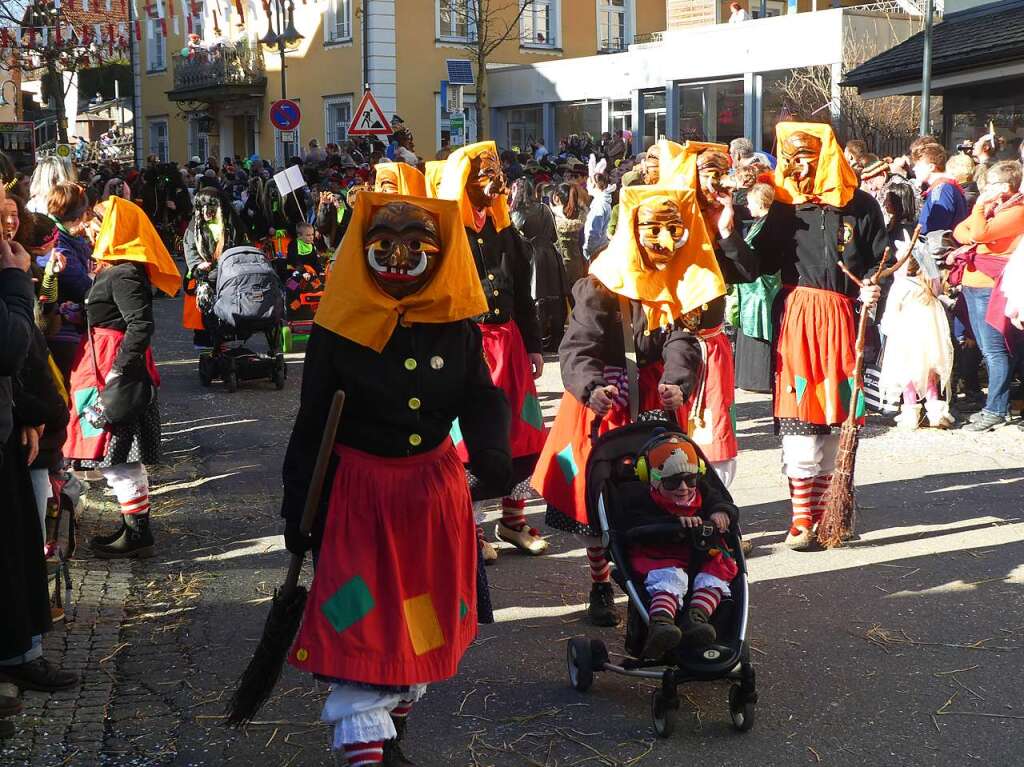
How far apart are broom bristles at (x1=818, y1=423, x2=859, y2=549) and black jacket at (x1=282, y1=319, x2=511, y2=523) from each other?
317 centimetres

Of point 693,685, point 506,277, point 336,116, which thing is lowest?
point 693,685

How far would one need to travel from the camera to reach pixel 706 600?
4.80 metres

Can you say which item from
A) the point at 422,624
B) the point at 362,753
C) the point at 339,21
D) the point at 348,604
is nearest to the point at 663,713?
the point at 422,624

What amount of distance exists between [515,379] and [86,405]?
220cm

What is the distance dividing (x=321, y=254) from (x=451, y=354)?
11132 mm

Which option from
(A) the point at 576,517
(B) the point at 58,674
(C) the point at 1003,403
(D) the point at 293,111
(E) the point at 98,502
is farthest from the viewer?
(D) the point at 293,111

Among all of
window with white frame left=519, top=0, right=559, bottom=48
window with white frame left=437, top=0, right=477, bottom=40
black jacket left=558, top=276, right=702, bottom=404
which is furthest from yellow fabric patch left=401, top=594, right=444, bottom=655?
window with white frame left=519, top=0, right=559, bottom=48

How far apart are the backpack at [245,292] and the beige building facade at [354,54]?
850 inches

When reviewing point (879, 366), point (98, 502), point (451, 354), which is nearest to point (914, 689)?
point (451, 354)

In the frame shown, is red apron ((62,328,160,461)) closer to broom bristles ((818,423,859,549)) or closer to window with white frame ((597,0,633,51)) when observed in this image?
broom bristles ((818,423,859,549))

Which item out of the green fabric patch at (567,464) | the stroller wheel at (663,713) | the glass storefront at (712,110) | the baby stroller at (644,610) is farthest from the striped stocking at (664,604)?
the glass storefront at (712,110)

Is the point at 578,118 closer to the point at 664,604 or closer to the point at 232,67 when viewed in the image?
the point at 232,67

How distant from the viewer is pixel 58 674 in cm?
506

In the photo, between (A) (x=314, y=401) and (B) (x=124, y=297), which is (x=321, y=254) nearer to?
(B) (x=124, y=297)
